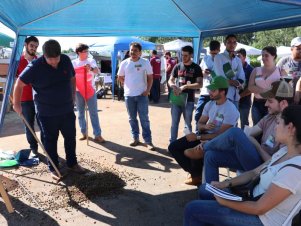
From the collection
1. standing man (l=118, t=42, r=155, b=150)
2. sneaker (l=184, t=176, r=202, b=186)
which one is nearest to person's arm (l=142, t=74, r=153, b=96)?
standing man (l=118, t=42, r=155, b=150)

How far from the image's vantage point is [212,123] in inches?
149

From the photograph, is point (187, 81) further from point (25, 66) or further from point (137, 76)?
point (25, 66)

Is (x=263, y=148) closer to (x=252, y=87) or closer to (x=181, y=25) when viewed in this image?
(x=252, y=87)

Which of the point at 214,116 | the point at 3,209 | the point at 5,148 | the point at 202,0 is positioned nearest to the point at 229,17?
the point at 202,0

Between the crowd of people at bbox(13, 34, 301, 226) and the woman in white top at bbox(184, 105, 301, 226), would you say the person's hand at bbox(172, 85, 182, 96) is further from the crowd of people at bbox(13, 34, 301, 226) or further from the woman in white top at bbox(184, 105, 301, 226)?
the woman in white top at bbox(184, 105, 301, 226)

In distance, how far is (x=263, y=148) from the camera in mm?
3031

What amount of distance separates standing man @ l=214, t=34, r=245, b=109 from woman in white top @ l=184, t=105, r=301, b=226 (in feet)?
8.47

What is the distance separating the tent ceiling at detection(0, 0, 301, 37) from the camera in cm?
394

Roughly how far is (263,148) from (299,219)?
0.92 metres

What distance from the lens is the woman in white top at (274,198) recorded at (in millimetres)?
1864

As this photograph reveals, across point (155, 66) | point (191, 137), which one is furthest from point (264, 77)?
point (155, 66)

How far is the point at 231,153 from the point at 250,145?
0.87 feet

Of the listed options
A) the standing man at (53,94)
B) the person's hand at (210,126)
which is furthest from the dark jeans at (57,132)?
the person's hand at (210,126)

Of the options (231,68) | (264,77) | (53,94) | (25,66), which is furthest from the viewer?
(25,66)
